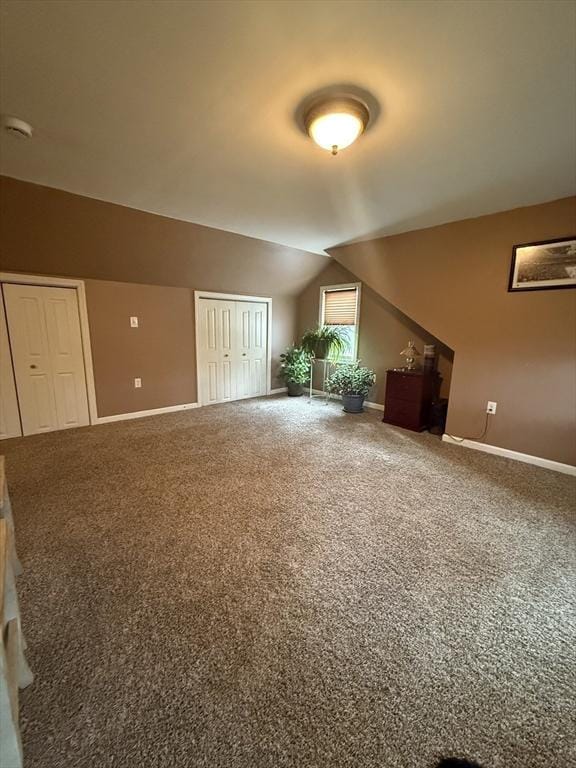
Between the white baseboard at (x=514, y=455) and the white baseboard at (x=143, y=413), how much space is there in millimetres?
3586

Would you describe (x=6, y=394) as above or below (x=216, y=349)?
below

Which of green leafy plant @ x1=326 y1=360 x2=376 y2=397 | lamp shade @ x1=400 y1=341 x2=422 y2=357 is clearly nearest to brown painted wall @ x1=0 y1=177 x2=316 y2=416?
green leafy plant @ x1=326 y1=360 x2=376 y2=397

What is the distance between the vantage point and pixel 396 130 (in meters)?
1.93

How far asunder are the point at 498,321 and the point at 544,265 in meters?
0.58

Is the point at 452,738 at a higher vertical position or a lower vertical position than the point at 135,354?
lower

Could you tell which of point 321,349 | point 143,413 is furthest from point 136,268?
point 321,349

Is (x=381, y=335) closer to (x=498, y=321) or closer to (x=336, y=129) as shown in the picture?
(x=498, y=321)

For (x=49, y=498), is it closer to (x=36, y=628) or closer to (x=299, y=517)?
(x=36, y=628)

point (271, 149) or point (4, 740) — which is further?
point (271, 149)

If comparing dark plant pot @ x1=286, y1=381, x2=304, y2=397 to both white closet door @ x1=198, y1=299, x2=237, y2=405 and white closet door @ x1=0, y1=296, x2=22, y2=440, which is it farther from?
white closet door @ x1=0, y1=296, x2=22, y2=440

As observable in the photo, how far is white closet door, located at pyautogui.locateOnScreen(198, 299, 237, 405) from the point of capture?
4738 mm

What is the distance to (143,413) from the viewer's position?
4.32 metres

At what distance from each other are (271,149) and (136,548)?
276cm

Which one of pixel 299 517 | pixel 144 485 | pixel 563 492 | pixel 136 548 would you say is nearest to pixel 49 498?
pixel 144 485
